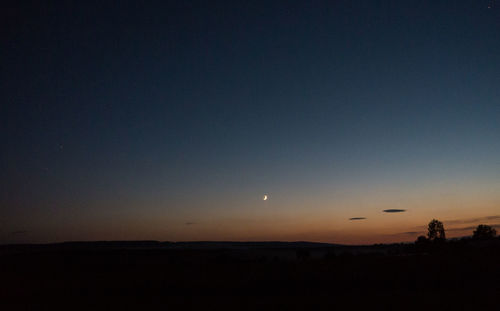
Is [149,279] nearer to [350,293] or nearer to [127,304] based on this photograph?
[127,304]

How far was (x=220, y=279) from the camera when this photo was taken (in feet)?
76.7

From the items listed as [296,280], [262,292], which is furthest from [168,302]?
[296,280]

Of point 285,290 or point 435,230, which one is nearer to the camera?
point 285,290

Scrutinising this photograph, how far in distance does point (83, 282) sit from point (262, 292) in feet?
35.8

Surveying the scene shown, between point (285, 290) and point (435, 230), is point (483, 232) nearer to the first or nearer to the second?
point (435, 230)

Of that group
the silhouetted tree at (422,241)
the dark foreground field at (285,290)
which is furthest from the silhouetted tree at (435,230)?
the dark foreground field at (285,290)

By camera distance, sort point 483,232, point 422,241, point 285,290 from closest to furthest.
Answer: point 285,290 → point 422,241 → point 483,232

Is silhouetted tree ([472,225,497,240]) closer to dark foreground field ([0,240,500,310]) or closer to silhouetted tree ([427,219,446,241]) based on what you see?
silhouetted tree ([427,219,446,241])

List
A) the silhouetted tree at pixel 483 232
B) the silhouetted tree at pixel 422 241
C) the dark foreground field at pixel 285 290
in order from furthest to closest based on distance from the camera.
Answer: the silhouetted tree at pixel 483 232 < the silhouetted tree at pixel 422 241 < the dark foreground field at pixel 285 290

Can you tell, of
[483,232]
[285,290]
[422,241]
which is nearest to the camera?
[285,290]

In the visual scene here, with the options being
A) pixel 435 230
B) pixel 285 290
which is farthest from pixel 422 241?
pixel 285 290

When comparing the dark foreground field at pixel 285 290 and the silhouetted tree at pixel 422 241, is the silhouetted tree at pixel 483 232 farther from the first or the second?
the dark foreground field at pixel 285 290

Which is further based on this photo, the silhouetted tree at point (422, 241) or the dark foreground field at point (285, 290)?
the silhouetted tree at point (422, 241)

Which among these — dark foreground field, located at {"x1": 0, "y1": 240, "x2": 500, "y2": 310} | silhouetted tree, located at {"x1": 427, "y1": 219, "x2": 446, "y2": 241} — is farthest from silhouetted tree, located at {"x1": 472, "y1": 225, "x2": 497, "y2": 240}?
dark foreground field, located at {"x1": 0, "y1": 240, "x2": 500, "y2": 310}
